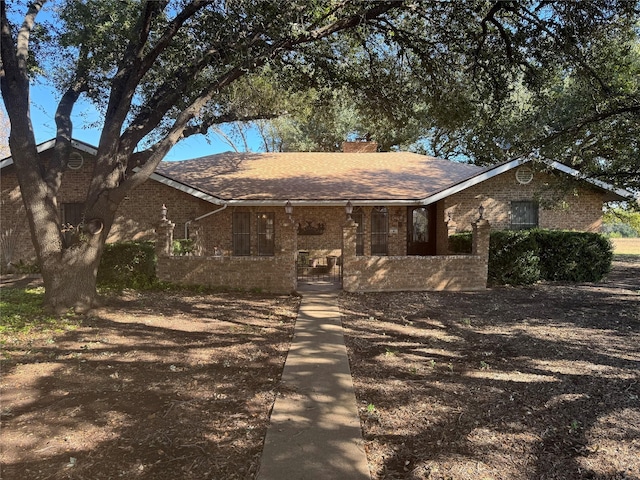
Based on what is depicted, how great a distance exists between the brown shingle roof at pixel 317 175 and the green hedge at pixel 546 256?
3108 mm

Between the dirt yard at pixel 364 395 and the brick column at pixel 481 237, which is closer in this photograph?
the dirt yard at pixel 364 395

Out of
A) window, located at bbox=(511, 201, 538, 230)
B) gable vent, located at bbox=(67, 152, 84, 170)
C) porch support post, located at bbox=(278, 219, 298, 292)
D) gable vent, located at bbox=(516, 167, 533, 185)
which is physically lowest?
porch support post, located at bbox=(278, 219, 298, 292)

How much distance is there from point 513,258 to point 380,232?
5.03m

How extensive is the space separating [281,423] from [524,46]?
32.0 feet

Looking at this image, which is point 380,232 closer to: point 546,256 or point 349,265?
point 349,265

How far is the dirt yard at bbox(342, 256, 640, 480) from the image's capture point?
10.5 feet

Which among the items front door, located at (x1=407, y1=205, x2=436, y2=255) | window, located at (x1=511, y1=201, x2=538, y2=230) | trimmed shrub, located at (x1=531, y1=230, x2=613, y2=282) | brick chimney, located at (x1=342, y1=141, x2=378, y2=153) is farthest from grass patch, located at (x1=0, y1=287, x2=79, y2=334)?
brick chimney, located at (x1=342, y1=141, x2=378, y2=153)

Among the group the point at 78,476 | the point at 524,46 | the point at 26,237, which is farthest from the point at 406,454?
the point at 26,237

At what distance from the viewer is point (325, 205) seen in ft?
47.2

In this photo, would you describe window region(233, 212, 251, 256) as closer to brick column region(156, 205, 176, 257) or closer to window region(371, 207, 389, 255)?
brick column region(156, 205, 176, 257)

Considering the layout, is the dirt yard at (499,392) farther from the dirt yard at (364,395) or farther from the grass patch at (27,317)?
the grass patch at (27,317)

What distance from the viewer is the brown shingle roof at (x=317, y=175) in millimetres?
14500

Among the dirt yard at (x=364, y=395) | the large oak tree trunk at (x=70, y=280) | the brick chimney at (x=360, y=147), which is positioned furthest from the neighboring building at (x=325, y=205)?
the dirt yard at (x=364, y=395)

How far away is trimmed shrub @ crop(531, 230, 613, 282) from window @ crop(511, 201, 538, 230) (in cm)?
240
